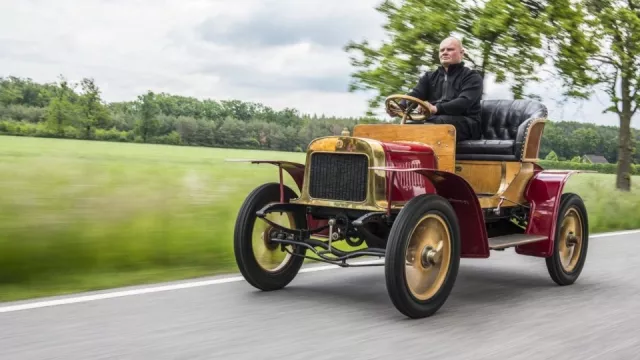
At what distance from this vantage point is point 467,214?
583 cm

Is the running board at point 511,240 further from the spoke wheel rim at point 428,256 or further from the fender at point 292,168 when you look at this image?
the fender at point 292,168

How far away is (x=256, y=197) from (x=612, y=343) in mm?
2816

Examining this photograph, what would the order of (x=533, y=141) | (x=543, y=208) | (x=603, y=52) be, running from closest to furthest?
(x=543, y=208), (x=533, y=141), (x=603, y=52)

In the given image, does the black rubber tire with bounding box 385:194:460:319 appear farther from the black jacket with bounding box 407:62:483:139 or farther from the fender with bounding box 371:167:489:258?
the black jacket with bounding box 407:62:483:139

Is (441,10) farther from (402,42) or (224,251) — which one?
(224,251)

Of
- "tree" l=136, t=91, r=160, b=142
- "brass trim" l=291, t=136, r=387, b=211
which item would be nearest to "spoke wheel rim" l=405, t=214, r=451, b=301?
"brass trim" l=291, t=136, r=387, b=211

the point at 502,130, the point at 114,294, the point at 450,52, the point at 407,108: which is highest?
the point at 450,52

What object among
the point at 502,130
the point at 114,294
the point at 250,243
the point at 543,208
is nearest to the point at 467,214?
the point at 543,208

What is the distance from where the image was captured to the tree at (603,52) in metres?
15.1

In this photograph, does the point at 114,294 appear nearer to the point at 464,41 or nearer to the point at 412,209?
the point at 412,209

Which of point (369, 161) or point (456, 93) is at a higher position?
point (456, 93)

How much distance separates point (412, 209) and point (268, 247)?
57.8 inches

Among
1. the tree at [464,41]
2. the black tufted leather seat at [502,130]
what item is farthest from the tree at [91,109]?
the black tufted leather seat at [502,130]

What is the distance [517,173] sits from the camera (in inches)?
268
